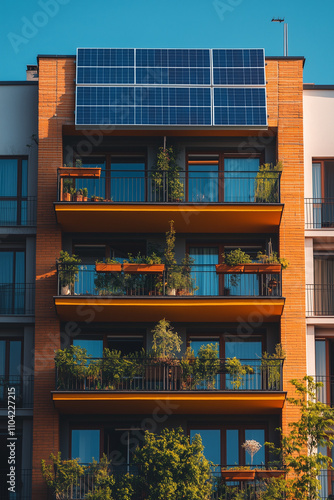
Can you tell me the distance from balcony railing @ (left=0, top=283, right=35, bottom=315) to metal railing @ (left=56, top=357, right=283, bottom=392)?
9.64 ft

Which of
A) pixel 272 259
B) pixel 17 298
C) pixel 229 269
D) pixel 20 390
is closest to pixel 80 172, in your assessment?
pixel 17 298

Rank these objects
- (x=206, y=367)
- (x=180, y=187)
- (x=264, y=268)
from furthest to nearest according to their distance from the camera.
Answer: (x=180, y=187) → (x=264, y=268) → (x=206, y=367)

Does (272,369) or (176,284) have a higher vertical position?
(176,284)

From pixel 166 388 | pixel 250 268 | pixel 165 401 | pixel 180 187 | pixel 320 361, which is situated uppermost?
pixel 180 187

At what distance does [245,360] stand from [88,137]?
9.30 metres

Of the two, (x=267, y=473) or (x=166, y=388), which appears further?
(x=166, y=388)

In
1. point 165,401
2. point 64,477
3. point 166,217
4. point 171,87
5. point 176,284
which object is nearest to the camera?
point 64,477

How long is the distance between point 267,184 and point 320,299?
4353 millimetres

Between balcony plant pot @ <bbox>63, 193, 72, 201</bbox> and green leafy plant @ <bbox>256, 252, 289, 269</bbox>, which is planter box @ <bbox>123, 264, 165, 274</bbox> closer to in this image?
balcony plant pot @ <bbox>63, 193, 72, 201</bbox>

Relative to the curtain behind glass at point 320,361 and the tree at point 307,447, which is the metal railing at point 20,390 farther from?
the curtain behind glass at point 320,361

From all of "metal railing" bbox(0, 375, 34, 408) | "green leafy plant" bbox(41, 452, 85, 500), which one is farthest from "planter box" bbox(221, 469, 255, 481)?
"metal railing" bbox(0, 375, 34, 408)

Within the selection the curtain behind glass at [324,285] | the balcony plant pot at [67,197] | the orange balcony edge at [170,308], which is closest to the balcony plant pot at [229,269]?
the orange balcony edge at [170,308]

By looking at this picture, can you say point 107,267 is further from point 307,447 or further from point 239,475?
point 307,447

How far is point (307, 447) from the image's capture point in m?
32.1
